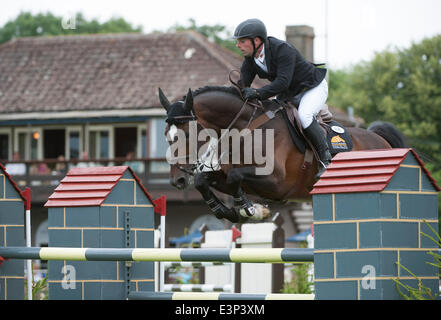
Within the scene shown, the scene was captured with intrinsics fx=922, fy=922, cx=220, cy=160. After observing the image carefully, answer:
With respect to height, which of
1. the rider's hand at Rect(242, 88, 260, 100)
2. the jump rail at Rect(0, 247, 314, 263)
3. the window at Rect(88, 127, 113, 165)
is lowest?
the jump rail at Rect(0, 247, 314, 263)

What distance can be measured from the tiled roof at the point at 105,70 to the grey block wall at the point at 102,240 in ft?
74.7

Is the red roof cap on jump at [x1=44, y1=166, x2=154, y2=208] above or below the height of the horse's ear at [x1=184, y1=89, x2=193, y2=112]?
below

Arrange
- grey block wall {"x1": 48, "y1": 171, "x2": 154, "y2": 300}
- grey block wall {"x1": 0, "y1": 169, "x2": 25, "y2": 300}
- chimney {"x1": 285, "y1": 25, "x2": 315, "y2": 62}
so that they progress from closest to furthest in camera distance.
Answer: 1. grey block wall {"x1": 48, "y1": 171, "x2": 154, "y2": 300}
2. grey block wall {"x1": 0, "y1": 169, "x2": 25, "y2": 300}
3. chimney {"x1": 285, "y1": 25, "x2": 315, "y2": 62}

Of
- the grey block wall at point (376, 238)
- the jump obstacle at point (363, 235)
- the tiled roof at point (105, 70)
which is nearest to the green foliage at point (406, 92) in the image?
the tiled roof at point (105, 70)

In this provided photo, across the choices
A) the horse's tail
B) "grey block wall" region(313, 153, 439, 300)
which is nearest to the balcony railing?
the horse's tail

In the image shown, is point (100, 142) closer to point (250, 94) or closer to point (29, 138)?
point (29, 138)

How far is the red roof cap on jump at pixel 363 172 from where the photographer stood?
4586mm

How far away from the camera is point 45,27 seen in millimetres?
54594

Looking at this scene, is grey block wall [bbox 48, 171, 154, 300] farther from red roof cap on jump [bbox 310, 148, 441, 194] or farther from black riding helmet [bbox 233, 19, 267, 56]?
red roof cap on jump [bbox 310, 148, 441, 194]

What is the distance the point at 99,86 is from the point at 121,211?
990 inches

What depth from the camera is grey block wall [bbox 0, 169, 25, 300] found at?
6.60m

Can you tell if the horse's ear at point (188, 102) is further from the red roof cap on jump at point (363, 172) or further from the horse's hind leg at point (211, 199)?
the red roof cap on jump at point (363, 172)

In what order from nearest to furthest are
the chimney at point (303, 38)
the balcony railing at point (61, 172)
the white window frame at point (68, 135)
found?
the balcony railing at point (61, 172) → the chimney at point (303, 38) → the white window frame at point (68, 135)

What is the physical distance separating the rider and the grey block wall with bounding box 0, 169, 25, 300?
6.75ft
